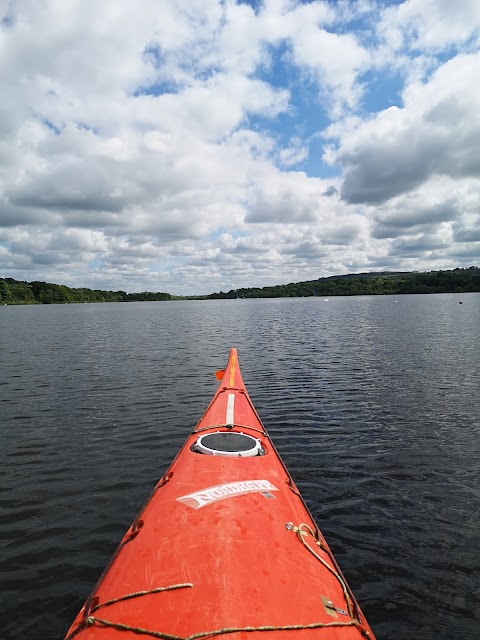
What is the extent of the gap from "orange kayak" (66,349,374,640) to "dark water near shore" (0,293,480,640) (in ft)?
6.65

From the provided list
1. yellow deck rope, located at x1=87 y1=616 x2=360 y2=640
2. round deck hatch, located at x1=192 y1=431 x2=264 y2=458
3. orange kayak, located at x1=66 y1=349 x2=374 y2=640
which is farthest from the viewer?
round deck hatch, located at x1=192 y1=431 x2=264 y2=458

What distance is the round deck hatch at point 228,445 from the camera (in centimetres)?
788

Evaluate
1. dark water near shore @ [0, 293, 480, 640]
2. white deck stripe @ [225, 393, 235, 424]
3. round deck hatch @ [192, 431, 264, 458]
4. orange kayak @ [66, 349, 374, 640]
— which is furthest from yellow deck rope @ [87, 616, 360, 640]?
white deck stripe @ [225, 393, 235, 424]

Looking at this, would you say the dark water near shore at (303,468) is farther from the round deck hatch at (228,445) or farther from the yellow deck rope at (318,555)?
the round deck hatch at (228,445)

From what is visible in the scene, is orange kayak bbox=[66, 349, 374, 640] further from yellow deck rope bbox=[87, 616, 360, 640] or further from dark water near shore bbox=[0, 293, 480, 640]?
dark water near shore bbox=[0, 293, 480, 640]

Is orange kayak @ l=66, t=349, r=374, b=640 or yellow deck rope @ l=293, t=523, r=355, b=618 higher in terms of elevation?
orange kayak @ l=66, t=349, r=374, b=640

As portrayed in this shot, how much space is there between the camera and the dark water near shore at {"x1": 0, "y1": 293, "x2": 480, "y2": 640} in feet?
21.0

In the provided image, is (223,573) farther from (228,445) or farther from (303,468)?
(303,468)

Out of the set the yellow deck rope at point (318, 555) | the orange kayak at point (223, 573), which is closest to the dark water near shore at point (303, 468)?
the yellow deck rope at point (318, 555)

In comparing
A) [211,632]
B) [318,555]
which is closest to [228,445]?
[318,555]

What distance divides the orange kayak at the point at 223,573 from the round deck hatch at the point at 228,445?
68 centimetres

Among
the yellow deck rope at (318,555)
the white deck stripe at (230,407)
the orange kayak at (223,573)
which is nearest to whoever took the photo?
the orange kayak at (223,573)

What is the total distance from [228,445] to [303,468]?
3513 mm

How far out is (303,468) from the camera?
1071cm
